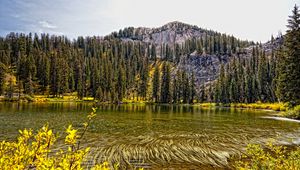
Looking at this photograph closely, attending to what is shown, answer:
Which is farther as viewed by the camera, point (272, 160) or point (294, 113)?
point (294, 113)

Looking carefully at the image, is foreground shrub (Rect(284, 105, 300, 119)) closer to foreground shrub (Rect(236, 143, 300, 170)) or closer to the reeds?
the reeds

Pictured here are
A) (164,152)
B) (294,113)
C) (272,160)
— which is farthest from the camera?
(294,113)

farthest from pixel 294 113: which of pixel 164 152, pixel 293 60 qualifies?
pixel 164 152

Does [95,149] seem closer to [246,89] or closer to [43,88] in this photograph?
[246,89]

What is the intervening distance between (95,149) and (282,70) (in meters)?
38.2

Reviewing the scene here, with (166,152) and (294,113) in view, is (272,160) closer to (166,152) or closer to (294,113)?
(166,152)

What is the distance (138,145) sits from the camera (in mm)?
22609

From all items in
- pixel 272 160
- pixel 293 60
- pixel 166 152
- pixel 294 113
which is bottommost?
pixel 166 152

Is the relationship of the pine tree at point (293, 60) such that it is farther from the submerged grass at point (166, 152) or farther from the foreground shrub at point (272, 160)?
the foreground shrub at point (272, 160)

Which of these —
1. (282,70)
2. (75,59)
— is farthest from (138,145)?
(75,59)

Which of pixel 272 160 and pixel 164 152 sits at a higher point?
pixel 272 160

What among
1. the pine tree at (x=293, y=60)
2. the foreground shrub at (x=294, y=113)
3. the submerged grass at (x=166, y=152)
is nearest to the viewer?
the submerged grass at (x=166, y=152)

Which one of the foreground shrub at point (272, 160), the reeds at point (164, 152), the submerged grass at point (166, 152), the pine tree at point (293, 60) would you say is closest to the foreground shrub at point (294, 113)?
the pine tree at point (293, 60)

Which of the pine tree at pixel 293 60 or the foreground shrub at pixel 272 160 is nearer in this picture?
the foreground shrub at pixel 272 160
